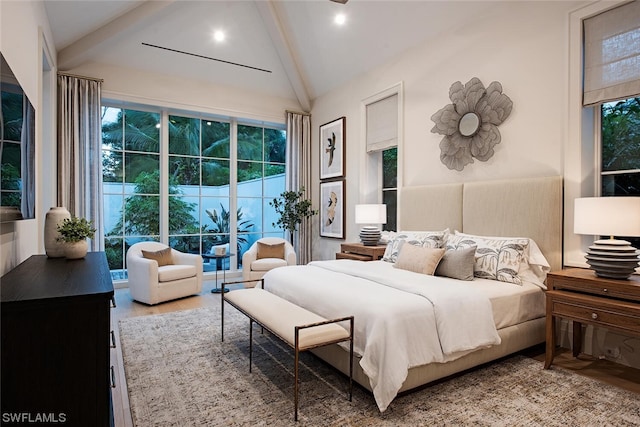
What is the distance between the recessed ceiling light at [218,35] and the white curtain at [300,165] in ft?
5.20

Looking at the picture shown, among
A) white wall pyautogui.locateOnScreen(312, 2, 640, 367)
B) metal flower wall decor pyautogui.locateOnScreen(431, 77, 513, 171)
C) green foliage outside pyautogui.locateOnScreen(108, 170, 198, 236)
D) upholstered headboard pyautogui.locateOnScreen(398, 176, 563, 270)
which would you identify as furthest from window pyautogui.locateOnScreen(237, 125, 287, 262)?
metal flower wall decor pyautogui.locateOnScreen(431, 77, 513, 171)

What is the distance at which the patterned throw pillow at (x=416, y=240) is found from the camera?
3598mm

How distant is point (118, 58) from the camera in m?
5.05

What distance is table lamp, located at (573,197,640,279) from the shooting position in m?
2.35

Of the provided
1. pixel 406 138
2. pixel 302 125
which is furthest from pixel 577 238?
pixel 302 125

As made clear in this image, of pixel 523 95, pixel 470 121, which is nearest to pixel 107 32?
pixel 470 121

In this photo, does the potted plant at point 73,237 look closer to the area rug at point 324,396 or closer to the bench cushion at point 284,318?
the area rug at point 324,396

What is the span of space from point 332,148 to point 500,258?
3.50 meters

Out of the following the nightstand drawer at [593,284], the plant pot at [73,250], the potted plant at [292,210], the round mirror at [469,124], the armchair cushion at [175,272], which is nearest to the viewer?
the nightstand drawer at [593,284]

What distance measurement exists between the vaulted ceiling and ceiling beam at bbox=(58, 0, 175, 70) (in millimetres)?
11

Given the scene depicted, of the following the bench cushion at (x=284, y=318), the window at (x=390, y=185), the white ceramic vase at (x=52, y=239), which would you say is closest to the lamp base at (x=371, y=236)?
the window at (x=390, y=185)

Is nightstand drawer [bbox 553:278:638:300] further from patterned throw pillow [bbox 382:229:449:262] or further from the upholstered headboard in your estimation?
patterned throw pillow [bbox 382:229:449:262]

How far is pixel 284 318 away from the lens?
2402 millimetres

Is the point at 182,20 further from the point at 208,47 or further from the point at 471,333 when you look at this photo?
the point at 471,333
